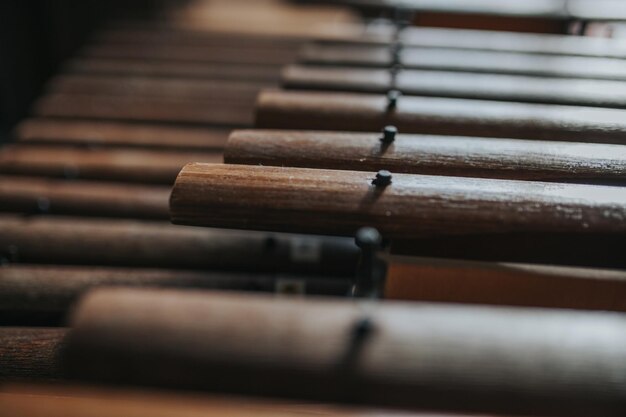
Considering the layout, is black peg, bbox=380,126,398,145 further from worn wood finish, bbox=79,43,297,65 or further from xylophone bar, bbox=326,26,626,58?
worn wood finish, bbox=79,43,297,65

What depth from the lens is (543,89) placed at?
69.5 inches

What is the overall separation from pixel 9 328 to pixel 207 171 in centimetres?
78

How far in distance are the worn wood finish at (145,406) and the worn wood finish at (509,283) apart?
1.05 ft

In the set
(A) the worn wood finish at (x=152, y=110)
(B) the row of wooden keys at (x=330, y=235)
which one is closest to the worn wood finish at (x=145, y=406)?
(B) the row of wooden keys at (x=330, y=235)

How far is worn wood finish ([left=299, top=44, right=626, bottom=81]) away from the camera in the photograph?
6.32 ft

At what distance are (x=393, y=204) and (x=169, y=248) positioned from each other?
87 cm

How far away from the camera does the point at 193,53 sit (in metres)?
2.82

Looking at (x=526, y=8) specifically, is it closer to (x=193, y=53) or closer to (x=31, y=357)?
(x=193, y=53)

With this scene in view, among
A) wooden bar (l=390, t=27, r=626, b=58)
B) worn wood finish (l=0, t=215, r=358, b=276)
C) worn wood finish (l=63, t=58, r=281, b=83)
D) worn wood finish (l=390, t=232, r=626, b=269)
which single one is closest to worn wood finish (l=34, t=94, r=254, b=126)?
worn wood finish (l=63, t=58, r=281, b=83)

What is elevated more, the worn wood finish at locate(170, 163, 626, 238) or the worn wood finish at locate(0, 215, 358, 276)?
the worn wood finish at locate(170, 163, 626, 238)

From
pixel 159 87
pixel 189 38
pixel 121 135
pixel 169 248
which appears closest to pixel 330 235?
pixel 169 248

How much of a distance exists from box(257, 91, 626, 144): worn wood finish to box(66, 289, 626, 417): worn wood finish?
79 cm

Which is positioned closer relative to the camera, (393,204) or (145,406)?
(145,406)

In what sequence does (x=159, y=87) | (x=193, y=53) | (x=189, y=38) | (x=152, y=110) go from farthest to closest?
(x=189, y=38)
(x=193, y=53)
(x=159, y=87)
(x=152, y=110)
